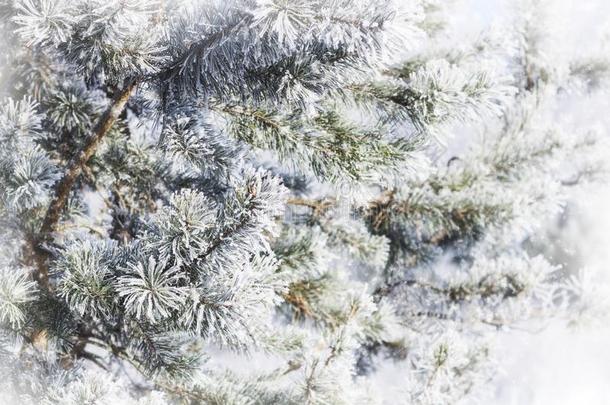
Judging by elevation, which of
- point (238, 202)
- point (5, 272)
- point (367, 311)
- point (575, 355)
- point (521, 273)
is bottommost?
point (575, 355)

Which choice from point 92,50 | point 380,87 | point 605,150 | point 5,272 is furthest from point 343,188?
point 605,150

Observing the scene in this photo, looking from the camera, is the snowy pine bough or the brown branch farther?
the brown branch

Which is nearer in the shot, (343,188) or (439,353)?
(343,188)

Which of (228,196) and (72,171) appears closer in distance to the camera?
(228,196)

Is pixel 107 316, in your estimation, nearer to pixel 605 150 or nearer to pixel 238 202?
pixel 238 202

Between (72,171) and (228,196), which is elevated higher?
(228,196)
